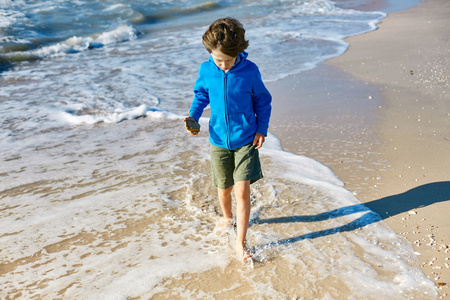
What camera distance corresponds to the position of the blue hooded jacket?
2.67 m

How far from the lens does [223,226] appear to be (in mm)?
3176

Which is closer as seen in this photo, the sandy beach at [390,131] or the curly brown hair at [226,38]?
the curly brown hair at [226,38]

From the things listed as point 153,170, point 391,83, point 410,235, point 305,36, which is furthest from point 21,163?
point 305,36

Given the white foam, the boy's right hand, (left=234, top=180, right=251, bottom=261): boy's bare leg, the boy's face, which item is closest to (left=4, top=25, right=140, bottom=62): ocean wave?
the white foam

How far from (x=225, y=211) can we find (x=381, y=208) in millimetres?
1183

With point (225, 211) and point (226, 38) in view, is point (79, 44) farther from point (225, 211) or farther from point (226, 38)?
point (226, 38)

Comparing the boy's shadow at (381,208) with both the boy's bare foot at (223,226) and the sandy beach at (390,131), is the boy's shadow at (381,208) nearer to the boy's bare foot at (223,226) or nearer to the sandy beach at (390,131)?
the sandy beach at (390,131)

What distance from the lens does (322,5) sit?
741 inches

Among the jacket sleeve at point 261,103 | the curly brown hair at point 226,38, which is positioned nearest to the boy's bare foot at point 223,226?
the jacket sleeve at point 261,103

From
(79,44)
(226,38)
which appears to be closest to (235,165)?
(226,38)

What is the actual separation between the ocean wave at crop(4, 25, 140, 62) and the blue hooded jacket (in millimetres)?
9734

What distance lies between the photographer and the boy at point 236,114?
2660 millimetres

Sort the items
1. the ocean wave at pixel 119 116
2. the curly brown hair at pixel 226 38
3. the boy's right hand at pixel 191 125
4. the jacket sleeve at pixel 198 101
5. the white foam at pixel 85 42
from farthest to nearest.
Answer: the white foam at pixel 85 42 → the ocean wave at pixel 119 116 → the jacket sleeve at pixel 198 101 → the boy's right hand at pixel 191 125 → the curly brown hair at pixel 226 38

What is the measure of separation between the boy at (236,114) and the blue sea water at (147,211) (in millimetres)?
403
